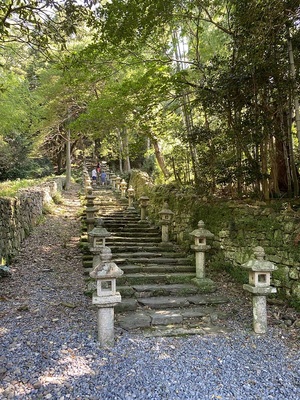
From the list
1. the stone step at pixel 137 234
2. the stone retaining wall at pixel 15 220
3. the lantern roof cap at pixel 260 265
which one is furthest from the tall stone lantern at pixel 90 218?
the lantern roof cap at pixel 260 265

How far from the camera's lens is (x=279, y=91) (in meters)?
5.68

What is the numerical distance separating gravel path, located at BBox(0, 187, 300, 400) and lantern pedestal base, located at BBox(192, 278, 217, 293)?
0.54 meters

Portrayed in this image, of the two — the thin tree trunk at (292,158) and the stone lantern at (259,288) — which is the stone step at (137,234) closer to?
the thin tree trunk at (292,158)

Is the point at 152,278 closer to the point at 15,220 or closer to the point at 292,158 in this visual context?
the point at 292,158

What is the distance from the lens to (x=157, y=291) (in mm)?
5762

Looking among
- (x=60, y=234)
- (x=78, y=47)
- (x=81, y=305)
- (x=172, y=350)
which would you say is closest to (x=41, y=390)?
(x=172, y=350)

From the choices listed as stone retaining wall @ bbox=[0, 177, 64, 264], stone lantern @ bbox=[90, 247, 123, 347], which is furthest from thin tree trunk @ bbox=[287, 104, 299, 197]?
stone retaining wall @ bbox=[0, 177, 64, 264]

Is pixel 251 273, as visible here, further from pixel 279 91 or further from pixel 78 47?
pixel 78 47

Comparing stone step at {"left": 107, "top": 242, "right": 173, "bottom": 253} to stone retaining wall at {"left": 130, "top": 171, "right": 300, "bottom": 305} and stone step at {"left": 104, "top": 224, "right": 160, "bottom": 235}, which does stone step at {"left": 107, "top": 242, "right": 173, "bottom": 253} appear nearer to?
stone retaining wall at {"left": 130, "top": 171, "right": 300, "bottom": 305}

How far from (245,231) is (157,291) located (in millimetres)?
2157

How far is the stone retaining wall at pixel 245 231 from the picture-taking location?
5.34 meters

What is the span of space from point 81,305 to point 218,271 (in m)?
3.16

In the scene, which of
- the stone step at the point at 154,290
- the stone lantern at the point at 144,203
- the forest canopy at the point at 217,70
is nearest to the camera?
the forest canopy at the point at 217,70

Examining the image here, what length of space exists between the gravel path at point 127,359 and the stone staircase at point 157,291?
1.13 feet
